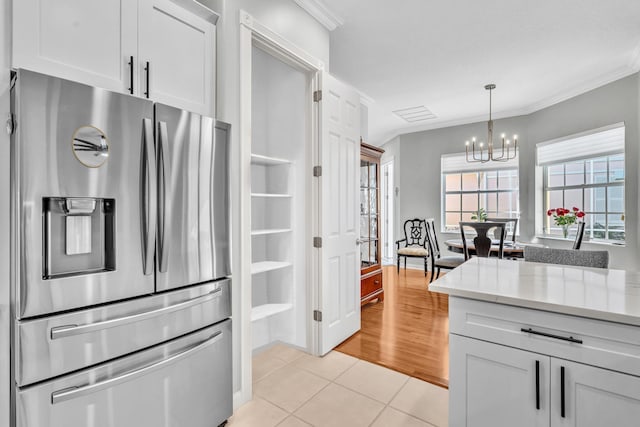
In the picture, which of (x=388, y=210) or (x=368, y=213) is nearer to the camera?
(x=368, y=213)

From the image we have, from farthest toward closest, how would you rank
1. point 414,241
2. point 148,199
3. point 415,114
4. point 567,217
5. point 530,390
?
point 414,241
point 415,114
point 567,217
point 148,199
point 530,390

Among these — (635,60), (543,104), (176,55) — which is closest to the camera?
(176,55)

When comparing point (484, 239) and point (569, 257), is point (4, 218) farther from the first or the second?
point (484, 239)

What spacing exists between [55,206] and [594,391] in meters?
2.06

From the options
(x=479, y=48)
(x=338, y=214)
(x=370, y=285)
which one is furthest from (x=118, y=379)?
(x=479, y=48)

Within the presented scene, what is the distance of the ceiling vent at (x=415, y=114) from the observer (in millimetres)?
5332

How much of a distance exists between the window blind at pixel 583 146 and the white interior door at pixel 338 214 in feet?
11.2

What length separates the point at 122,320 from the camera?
134 centimetres

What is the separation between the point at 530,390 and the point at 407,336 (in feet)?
6.26

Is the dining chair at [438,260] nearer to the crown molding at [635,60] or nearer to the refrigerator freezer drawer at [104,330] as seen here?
the crown molding at [635,60]

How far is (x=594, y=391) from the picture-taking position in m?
1.12

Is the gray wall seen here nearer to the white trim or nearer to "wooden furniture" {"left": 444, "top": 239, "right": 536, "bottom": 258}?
the white trim

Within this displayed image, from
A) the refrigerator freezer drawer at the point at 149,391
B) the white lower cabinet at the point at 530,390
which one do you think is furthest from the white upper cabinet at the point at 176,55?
the white lower cabinet at the point at 530,390

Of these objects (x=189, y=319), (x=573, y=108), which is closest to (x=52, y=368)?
(x=189, y=319)
